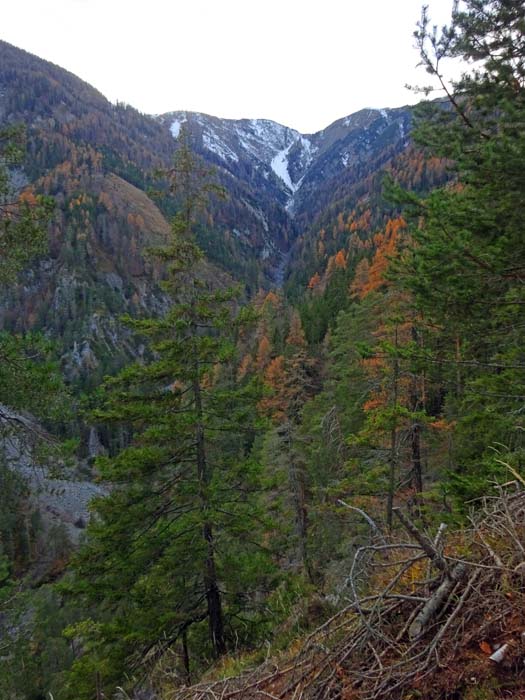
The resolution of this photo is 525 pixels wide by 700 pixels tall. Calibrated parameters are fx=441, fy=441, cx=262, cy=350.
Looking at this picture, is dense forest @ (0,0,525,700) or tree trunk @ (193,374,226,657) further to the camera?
tree trunk @ (193,374,226,657)

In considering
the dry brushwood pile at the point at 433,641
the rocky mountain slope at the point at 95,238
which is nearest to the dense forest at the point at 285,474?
the dry brushwood pile at the point at 433,641

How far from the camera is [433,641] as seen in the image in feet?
6.56

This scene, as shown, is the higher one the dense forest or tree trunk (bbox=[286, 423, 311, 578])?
the dense forest

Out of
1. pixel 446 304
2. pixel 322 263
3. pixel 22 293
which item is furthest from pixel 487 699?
pixel 22 293

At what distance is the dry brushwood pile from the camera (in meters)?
1.86

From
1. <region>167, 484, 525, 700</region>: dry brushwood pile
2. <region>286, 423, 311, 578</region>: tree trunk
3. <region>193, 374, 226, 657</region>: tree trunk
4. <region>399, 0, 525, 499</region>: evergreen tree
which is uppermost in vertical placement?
<region>399, 0, 525, 499</region>: evergreen tree

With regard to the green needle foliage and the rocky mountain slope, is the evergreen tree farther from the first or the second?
the rocky mountain slope

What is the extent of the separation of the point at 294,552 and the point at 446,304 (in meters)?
17.0

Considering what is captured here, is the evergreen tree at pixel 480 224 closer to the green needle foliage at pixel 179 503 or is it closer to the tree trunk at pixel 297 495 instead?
the green needle foliage at pixel 179 503

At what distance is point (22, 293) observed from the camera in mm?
109750

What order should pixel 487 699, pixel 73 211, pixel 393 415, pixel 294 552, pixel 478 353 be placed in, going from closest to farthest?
1. pixel 487 699
2. pixel 478 353
3. pixel 393 415
4. pixel 294 552
5. pixel 73 211

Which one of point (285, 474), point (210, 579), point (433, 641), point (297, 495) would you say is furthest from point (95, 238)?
point (433, 641)

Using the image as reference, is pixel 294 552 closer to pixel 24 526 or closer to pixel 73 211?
pixel 24 526

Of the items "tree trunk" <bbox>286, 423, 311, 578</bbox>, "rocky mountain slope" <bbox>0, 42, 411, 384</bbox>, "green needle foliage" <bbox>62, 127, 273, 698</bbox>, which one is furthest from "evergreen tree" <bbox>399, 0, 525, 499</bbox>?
"rocky mountain slope" <bbox>0, 42, 411, 384</bbox>
